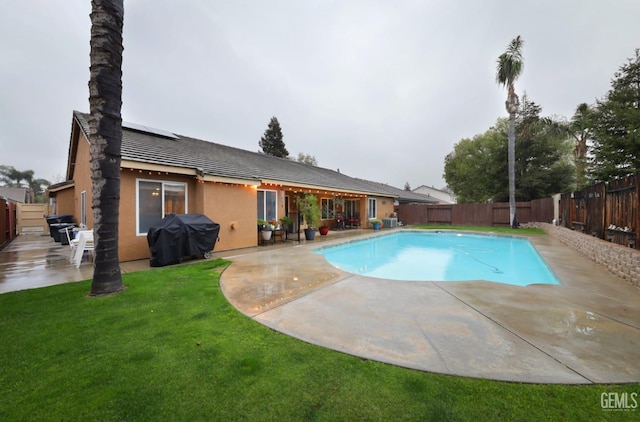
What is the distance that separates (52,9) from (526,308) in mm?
15520

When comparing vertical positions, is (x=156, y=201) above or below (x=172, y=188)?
below

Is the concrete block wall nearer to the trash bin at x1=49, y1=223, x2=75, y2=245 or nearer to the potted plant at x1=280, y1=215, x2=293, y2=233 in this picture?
the potted plant at x1=280, y1=215, x2=293, y2=233

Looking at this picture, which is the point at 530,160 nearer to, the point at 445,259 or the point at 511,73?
the point at 511,73

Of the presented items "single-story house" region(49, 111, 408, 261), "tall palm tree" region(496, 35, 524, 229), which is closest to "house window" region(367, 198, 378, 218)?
"single-story house" region(49, 111, 408, 261)

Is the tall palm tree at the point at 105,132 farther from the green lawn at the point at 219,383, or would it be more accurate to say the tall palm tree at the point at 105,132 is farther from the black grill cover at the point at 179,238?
the black grill cover at the point at 179,238

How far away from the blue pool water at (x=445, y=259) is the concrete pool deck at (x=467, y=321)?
1.88m

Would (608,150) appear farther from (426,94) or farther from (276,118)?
(276,118)

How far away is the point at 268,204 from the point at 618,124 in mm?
17976

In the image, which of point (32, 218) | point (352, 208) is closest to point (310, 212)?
point (352, 208)

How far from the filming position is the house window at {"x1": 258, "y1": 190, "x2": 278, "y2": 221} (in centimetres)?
1095

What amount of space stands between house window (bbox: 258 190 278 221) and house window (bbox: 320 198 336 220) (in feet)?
16.8

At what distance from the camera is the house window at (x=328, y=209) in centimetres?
1670

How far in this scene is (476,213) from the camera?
65.6 feet

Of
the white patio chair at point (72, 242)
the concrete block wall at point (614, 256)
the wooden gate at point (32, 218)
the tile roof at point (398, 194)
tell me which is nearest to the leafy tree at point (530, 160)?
the tile roof at point (398, 194)
